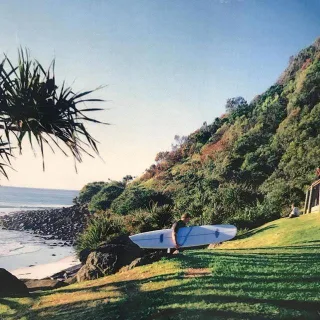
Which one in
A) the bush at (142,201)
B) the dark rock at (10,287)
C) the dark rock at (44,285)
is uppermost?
the bush at (142,201)

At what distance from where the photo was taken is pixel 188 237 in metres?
10.3

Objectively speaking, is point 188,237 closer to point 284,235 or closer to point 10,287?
point 284,235

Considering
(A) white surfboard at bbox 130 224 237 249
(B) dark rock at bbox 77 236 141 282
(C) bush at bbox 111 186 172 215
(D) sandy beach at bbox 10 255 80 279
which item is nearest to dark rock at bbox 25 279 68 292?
(B) dark rock at bbox 77 236 141 282

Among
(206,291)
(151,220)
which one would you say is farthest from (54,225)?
(206,291)

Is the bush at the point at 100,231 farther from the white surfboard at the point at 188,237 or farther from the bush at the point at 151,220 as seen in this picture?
the white surfboard at the point at 188,237

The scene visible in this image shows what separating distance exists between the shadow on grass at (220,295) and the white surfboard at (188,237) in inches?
110

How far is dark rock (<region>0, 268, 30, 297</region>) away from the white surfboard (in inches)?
129

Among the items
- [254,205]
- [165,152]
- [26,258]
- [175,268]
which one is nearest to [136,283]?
[175,268]

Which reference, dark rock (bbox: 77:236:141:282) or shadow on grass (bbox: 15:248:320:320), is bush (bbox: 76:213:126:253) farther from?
shadow on grass (bbox: 15:248:320:320)

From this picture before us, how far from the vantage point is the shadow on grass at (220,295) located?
15.0ft

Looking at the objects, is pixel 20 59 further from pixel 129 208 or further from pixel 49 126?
pixel 129 208

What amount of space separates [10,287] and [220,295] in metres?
5.19

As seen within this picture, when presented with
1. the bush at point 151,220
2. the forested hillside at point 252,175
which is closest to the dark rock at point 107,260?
the bush at point 151,220

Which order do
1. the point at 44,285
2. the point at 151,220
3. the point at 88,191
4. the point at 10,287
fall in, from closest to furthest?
the point at 10,287
the point at 44,285
the point at 151,220
the point at 88,191
